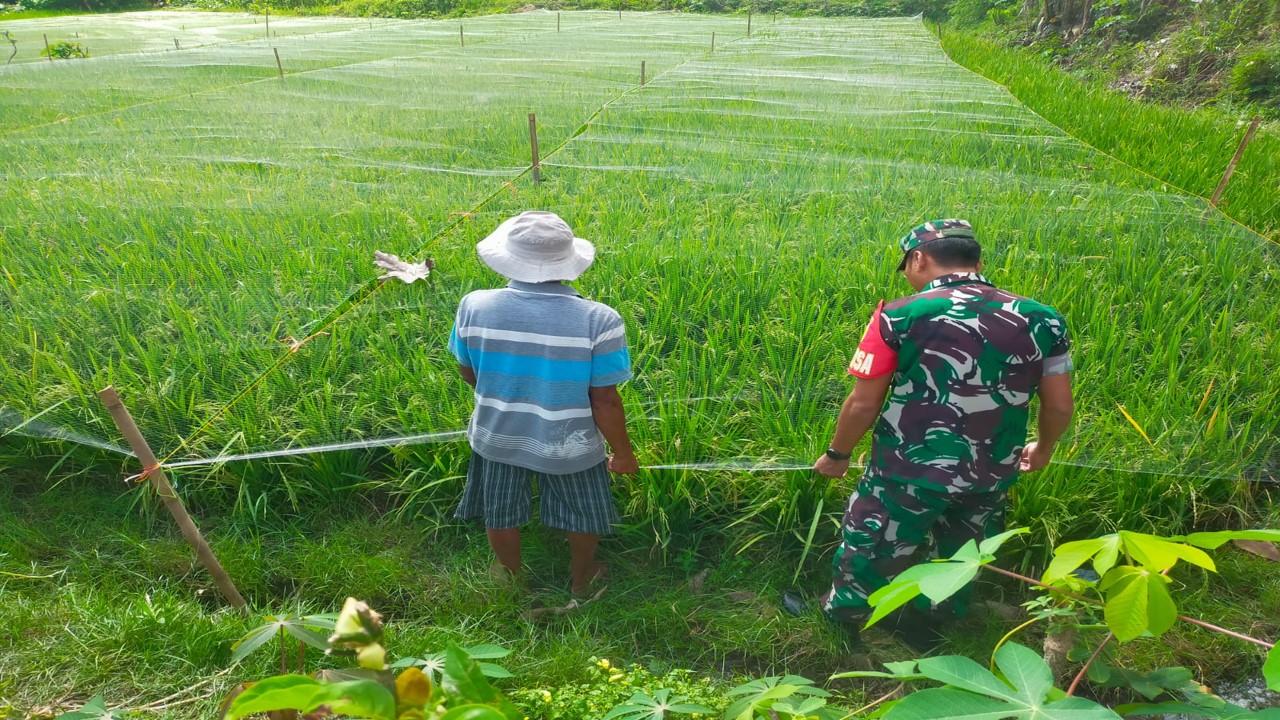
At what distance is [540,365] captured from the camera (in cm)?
182

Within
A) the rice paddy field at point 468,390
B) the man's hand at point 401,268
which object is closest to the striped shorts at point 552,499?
the rice paddy field at point 468,390

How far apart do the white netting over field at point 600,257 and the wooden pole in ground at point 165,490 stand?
361 millimetres

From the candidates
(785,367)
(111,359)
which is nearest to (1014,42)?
(785,367)

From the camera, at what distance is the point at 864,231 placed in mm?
3582

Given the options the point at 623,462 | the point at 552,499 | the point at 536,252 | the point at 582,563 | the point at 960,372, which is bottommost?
the point at 582,563

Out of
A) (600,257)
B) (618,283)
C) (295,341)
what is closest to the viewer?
(295,341)

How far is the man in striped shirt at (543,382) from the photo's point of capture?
180 centimetres

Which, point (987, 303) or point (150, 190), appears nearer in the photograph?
point (987, 303)

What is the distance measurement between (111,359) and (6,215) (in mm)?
1708

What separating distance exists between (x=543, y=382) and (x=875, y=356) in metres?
0.75

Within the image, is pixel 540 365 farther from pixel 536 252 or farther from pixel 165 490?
pixel 165 490

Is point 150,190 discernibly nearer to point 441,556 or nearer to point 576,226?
point 576,226

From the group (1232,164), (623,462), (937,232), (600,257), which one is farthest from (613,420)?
(1232,164)

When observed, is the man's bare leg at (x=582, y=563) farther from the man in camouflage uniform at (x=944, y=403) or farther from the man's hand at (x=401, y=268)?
the man's hand at (x=401, y=268)
